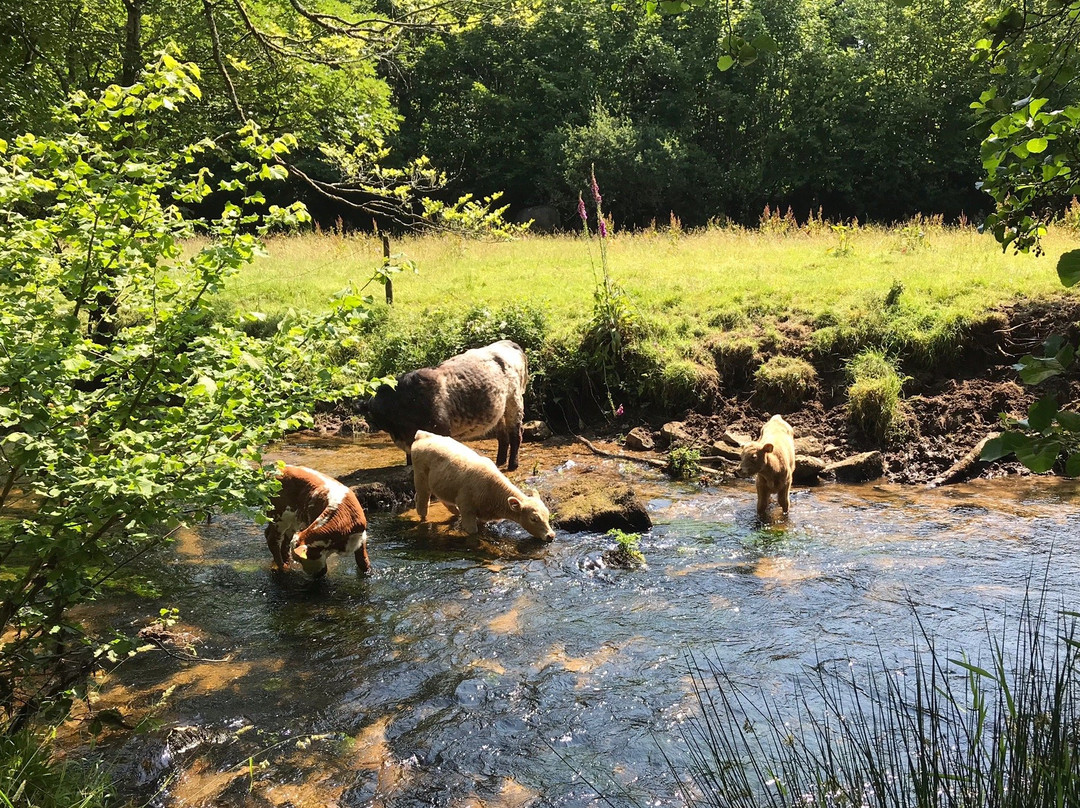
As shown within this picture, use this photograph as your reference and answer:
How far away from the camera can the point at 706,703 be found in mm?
5605

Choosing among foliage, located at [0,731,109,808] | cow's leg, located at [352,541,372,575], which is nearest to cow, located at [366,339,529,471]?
cow's leg, located at [352,541,372,575]

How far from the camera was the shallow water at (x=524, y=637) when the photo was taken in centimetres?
487

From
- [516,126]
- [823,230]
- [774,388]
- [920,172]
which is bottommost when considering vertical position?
[774,388]

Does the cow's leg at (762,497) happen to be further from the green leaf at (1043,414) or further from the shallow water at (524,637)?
the green leaf at (1043,414)

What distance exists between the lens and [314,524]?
Answer: 757 cm

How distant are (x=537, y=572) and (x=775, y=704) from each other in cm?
309

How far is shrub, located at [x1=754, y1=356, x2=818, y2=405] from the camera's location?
12.4m

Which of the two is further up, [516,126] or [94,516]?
[516,126]

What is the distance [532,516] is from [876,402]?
18.8ft

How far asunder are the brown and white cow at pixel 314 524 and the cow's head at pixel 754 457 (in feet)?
14.0

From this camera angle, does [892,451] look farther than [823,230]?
No

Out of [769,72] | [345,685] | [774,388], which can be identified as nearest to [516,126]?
[769,72]

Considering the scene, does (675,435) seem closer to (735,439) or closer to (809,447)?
(735,439)

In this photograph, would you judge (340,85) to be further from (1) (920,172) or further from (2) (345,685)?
(1) (920,172)
